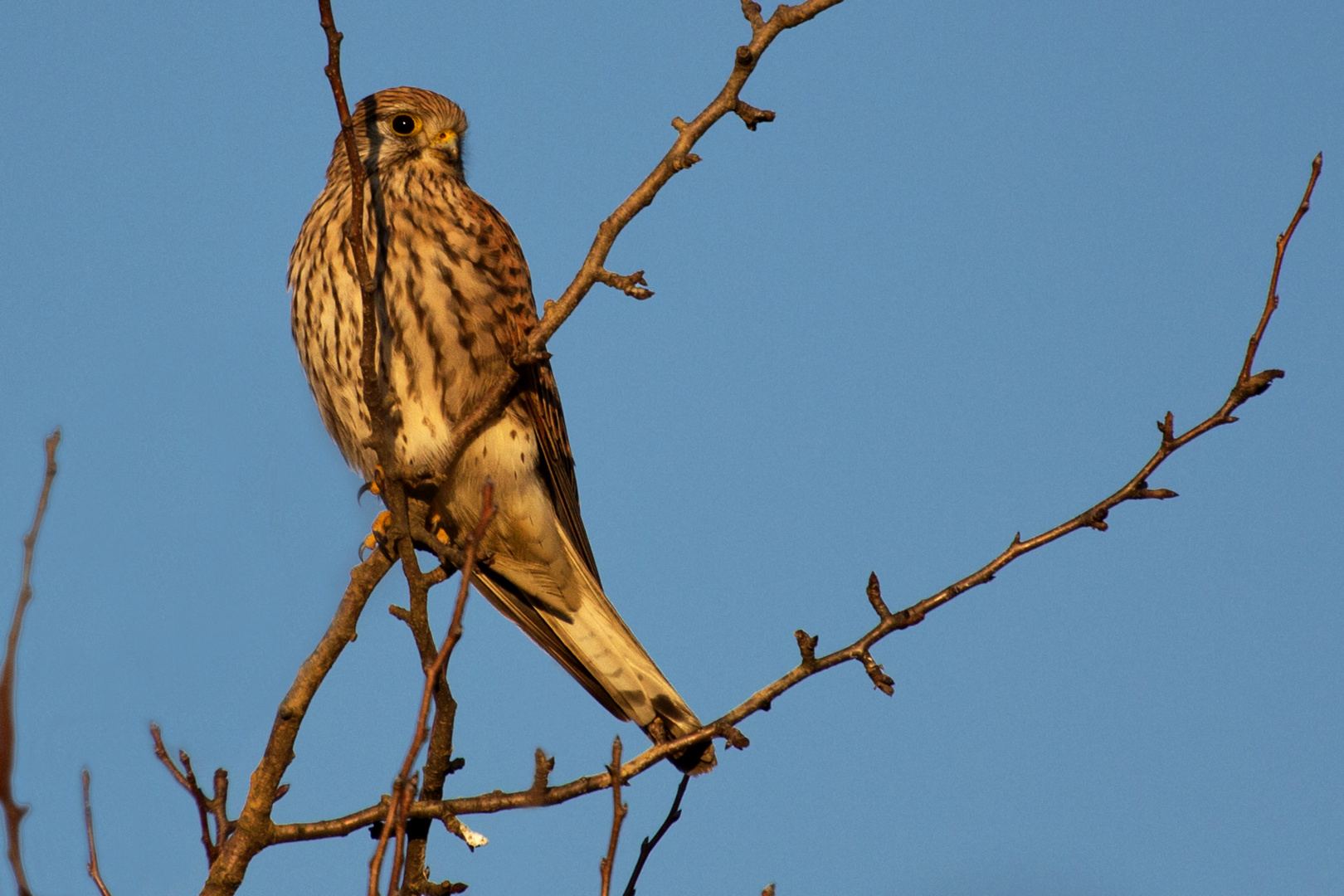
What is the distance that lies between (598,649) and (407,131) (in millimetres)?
1935

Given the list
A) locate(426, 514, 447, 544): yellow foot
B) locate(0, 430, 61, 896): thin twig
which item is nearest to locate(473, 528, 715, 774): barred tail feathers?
locate(426, 514, 447, 544): yellow foot

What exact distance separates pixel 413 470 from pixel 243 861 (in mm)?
1320

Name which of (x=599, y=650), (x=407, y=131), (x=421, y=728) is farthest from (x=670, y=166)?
(x=407, y=131)

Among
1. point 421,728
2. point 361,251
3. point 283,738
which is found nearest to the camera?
point 421,728

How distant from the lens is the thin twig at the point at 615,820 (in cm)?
209

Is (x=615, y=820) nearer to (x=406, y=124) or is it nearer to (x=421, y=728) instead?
(x=421, y=728)

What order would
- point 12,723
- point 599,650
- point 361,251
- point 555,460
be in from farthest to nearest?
1. point 555,460
2. point 599,650
3. point 361,251
4. point 12,723

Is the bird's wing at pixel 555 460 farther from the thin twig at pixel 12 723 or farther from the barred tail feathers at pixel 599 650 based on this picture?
the thin twig at pixel 12 723

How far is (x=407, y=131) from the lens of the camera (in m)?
4.69

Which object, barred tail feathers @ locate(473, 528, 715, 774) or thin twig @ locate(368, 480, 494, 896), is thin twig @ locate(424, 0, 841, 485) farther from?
barred tail feathers @ locate(473, 528, 715, 774)

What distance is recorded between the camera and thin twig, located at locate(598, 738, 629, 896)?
2.09 meters

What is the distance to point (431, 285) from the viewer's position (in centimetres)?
404

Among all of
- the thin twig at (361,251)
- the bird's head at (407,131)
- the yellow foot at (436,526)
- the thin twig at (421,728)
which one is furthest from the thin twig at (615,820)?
the bird's head at (407,131)

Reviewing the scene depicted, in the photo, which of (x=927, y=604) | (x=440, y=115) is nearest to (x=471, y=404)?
(x=440, y=115)
